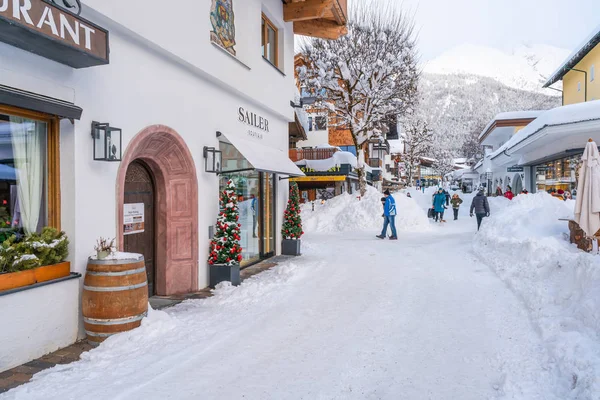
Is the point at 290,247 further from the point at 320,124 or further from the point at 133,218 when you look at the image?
the point at 320,124

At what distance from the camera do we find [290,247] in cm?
1207

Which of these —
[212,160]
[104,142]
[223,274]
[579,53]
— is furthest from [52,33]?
[579,53]

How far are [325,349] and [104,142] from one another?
3593 mm

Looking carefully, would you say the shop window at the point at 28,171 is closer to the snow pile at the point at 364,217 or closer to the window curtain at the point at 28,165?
the window curtain at the point at 28,165

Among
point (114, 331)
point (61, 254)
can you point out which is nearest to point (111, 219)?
point (61, 254)

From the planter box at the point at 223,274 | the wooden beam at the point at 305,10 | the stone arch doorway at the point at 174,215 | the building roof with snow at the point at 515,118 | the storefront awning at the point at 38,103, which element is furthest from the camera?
the building roof with snow at the point at 515,118

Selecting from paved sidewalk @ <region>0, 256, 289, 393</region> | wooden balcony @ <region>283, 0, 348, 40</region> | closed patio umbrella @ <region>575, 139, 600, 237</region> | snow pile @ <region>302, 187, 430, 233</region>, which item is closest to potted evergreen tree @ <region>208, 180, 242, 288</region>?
paved sidewalk @ <region>0, 256, 289, 393</region>

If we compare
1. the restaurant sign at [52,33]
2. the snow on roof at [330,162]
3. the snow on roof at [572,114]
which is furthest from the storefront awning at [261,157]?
the snow on roof at [330,162]

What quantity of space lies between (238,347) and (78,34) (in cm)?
373

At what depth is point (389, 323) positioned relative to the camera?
5648mm

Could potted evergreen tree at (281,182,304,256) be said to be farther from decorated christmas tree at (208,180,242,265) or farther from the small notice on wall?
the small notice on wall

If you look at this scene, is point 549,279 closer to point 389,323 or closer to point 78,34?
point 389,323

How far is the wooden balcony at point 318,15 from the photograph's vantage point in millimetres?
11727

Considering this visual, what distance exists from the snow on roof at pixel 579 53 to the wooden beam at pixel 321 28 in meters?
15.3
